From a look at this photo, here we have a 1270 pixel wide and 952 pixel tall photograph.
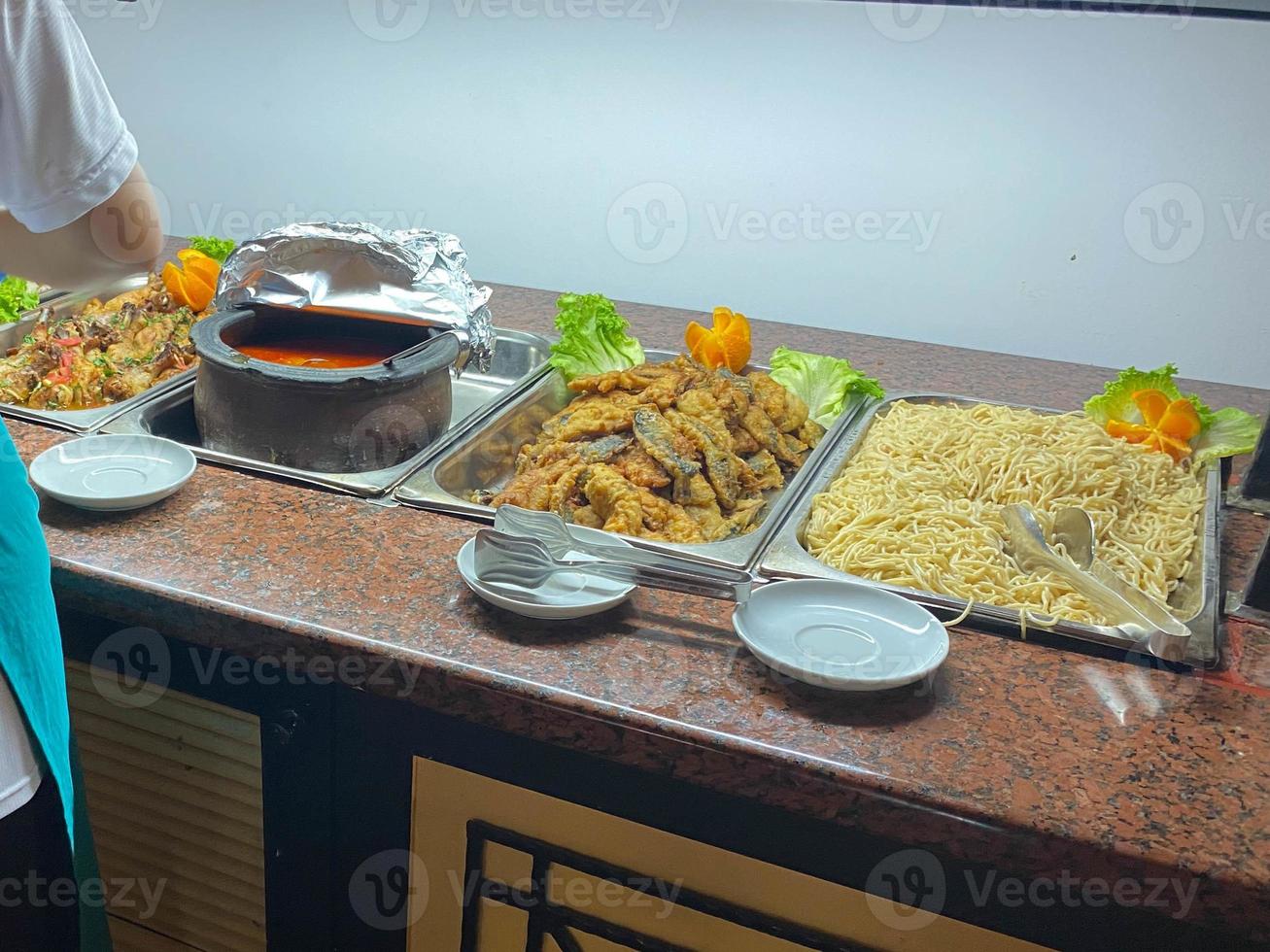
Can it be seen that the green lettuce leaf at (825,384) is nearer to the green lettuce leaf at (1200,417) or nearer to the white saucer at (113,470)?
the green lettuce leaf at (1200,417)

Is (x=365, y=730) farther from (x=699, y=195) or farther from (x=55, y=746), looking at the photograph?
(x=699, y=195)

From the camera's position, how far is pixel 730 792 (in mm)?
1233

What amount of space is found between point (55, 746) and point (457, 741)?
0.51 metres

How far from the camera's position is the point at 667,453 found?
6.18 ft

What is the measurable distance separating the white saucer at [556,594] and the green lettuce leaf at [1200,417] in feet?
4.09

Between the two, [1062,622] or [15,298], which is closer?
[1062,622]

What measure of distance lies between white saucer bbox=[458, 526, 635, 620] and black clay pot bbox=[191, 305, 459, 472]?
494 mm

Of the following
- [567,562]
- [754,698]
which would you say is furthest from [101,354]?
[754,698]

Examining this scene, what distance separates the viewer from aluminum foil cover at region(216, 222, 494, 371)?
2.15 metres

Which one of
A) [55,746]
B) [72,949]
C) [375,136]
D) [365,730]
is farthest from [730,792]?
[375,136]

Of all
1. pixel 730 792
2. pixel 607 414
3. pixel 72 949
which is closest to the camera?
pixel 730 792

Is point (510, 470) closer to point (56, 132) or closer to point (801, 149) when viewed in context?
point (56, 132)

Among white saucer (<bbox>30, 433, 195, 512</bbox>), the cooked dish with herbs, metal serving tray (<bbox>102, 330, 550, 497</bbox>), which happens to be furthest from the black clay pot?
the cooked dish with herbs

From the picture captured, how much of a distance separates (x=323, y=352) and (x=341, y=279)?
0.55 ft
